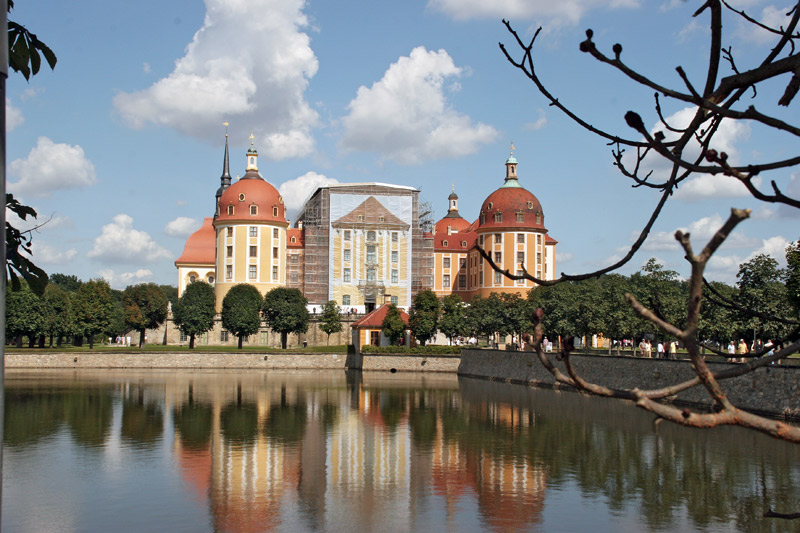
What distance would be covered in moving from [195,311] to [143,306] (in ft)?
34.5

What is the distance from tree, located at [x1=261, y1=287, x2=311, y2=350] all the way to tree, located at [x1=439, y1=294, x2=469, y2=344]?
12.2 metres

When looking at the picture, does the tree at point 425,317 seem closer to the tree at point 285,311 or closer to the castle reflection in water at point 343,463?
the tree at point 285,311

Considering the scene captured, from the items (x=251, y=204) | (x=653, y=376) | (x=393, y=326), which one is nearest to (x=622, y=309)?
(x=653, y=376)

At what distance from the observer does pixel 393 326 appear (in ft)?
184

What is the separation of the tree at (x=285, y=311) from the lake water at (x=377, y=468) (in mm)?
28153

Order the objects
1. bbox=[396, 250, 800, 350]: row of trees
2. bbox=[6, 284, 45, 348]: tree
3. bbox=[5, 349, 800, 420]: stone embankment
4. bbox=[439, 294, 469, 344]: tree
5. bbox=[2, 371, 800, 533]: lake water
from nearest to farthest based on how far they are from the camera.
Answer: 1. bbox=[2, 371, 800, 533]: lake water
2. bbox=[5, 349, 800, 420]: stone embankment
3. bbox=[396, 250, 800, 350]: row of trees
4. bbox=[439, 294, 469, 344]: tree
5. bbox=[6, 284, 45, 348]: tree

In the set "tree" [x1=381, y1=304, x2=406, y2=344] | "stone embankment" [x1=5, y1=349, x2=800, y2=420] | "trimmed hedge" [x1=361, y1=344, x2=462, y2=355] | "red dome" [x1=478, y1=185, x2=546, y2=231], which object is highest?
"red dome" [x1=478, y1=185, x2=546, y2=231]

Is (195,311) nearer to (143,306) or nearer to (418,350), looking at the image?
(143,306)

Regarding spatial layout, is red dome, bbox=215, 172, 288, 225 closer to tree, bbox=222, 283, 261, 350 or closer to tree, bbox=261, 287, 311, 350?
tree, bbox=222, 283, 261, 350

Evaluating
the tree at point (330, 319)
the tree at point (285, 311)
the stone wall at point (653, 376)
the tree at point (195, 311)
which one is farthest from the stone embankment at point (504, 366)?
the tree at point (195, 311)

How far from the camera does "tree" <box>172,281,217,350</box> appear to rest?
63.8m

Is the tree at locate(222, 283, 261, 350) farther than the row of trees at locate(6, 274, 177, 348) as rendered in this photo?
Yes

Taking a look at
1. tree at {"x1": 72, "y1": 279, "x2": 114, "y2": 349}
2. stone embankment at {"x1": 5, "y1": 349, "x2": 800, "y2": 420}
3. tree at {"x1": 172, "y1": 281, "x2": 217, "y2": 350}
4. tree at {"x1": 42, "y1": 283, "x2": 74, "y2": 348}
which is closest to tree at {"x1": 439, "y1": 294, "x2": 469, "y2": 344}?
stone embankment at {"x1": 5, "y1": 349, "x2": 800, "y2": 420}

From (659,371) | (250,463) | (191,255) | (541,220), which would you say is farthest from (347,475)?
(191,255)
